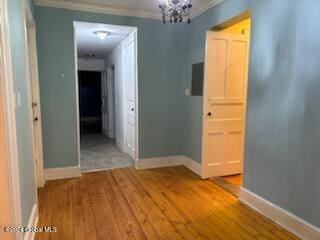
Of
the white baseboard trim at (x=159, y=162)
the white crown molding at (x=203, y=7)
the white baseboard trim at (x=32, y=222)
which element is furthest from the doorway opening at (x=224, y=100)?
the white baseboard trim at (x=32, y=222)

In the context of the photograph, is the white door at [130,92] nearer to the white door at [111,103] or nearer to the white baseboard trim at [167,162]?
the white baseboard trim at [167,162]

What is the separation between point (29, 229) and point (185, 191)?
185cm

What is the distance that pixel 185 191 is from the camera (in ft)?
10.2

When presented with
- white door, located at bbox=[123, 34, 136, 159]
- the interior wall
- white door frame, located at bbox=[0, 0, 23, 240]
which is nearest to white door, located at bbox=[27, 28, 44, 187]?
white door, located at bbox=[123, 34, 136, 159]

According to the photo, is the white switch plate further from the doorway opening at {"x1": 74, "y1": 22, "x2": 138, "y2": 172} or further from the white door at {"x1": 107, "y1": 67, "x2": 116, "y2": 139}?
the white door at {"x1": 107, "y1": 67, "x2": 116, "y2": 139}

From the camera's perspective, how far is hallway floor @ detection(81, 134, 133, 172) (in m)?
4.06

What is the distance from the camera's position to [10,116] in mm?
1543

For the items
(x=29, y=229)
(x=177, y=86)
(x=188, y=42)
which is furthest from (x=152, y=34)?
(x=29, y=229)

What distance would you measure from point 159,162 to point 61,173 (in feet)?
5.19

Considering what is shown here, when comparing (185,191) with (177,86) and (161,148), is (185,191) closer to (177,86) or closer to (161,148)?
(161,148)

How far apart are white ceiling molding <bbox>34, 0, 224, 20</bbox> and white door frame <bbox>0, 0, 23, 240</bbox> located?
1.90 metres

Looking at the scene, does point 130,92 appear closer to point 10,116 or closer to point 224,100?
point 224,100

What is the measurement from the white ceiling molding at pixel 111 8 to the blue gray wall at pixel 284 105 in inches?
21.7

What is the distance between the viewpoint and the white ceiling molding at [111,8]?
10.4 ft
